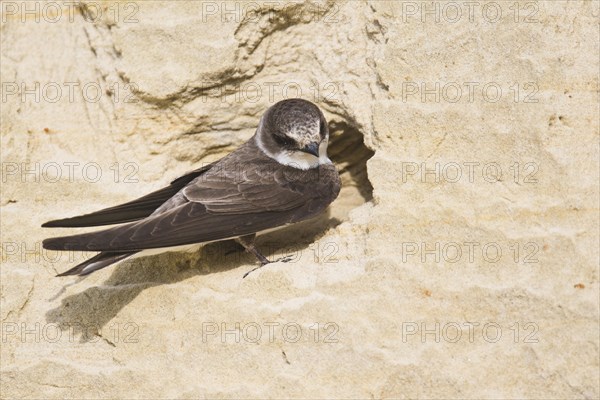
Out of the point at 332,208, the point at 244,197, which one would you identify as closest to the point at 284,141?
the point at 244,197

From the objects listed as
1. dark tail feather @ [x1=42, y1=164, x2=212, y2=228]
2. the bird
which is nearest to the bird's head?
the bird

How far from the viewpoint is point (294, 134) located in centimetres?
325

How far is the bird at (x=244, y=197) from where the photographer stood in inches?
114

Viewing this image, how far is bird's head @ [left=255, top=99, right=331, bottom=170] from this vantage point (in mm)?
3227

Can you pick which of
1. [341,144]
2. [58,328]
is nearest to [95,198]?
[58,328]

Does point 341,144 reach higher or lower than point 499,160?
lower

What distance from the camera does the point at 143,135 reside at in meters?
3.55

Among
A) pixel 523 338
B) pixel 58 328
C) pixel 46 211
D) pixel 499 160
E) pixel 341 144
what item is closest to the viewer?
pixel 523 338

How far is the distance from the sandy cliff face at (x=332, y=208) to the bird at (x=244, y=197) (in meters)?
0.17

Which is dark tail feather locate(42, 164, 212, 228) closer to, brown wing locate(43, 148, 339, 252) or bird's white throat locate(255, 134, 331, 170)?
brown wing locate(43, 148, 339, 252)

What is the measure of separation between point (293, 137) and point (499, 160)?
32.9 inches

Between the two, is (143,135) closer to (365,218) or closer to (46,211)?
(46,211)

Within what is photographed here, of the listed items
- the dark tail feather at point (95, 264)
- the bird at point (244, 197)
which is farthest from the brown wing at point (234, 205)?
the dark tail feather at point (95, 264)

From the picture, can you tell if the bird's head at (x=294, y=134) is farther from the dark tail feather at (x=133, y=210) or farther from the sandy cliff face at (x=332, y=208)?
the dark tail feather at (x=133, y=210)
